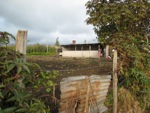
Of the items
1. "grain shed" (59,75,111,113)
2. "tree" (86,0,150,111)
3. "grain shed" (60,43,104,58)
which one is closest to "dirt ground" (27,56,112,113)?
"grain shed" (59,75,111,113)

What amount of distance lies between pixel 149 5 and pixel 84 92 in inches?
203

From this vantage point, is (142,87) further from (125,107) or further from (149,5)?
(149,5)

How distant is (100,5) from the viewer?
277 inches

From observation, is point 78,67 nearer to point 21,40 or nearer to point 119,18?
point 119,18

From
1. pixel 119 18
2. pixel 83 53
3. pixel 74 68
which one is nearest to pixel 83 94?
pixel 119 18

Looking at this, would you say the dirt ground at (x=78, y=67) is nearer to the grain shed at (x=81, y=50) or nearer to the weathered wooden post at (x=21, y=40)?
the weathered wooden post at (x=21, y=40)

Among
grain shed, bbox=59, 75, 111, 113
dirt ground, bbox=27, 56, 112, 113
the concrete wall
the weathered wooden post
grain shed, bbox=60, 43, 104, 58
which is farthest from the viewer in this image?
grain shed, bbox=60, 43, 104, 58

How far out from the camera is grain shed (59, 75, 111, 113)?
2422 mm

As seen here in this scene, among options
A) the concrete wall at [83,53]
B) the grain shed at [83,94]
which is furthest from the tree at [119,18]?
the concrete wall at [83,53]

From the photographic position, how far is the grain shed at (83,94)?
2422mm

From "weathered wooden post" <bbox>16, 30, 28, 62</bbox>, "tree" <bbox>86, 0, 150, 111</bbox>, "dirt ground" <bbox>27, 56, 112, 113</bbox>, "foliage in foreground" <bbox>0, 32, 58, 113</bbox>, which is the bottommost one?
"dirt ground" <bbox>27, 56, 112, 113</bbox>

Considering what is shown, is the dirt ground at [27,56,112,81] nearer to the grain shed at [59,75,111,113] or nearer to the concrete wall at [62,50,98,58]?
the grain shed at [59,75,111,113]

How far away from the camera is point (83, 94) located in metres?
2.65

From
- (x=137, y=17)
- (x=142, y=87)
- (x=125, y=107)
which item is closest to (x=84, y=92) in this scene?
(x=125, y=107)
